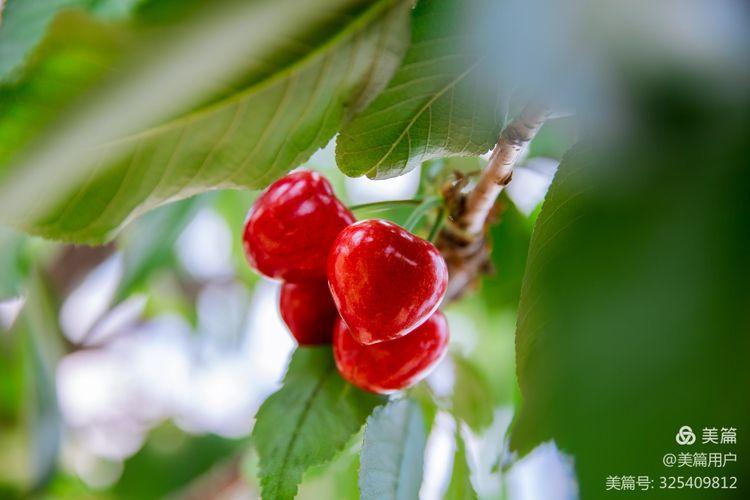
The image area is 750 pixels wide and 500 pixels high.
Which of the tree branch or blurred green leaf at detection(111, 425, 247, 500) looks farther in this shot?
blurred green leaf at detection(111, 425, 247, 500)

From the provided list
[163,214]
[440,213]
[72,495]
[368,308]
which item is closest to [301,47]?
[368,308]

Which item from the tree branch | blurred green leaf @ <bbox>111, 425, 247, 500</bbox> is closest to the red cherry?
the tree branch

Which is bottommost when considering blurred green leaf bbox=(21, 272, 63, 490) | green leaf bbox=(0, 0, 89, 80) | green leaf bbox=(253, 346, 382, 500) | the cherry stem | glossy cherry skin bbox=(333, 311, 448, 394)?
blurred green leaf bbox=(21, 272, 63, 490)

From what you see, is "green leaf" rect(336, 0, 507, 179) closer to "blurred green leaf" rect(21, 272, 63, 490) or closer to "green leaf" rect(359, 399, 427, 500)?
"green leaf" rect(359, 399, 427, 500)

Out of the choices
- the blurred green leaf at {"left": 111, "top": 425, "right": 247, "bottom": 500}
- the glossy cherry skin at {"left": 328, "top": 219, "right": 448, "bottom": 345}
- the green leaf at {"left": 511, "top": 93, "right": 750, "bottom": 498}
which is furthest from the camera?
the blurred green leaf at {"left": 111, "top": 425, "right": 247, "bottom": 500}

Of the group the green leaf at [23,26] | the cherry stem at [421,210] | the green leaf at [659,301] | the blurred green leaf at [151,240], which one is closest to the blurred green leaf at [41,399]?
the blurred green leaf at [151,240]

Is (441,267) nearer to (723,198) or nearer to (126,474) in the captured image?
(723,198)

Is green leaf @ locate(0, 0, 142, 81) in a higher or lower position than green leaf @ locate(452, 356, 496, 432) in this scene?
higher
